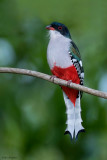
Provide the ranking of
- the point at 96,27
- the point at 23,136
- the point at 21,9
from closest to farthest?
the point at 21,9, the point at 96,27, the point at 23,136

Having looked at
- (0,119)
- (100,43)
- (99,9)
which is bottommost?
(0,119)

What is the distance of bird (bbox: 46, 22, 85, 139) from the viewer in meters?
3.90

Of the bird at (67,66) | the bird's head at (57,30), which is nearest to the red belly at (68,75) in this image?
the bird at (67,66)

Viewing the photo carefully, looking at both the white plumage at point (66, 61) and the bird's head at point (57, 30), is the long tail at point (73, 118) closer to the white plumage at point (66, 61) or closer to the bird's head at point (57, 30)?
the white plumage at point (66, 61)

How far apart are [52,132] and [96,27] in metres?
1.47

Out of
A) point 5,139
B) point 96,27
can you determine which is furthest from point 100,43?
point 5,139

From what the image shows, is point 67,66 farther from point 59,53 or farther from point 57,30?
point 57,30

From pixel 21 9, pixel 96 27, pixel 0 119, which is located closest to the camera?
pixel 21 9

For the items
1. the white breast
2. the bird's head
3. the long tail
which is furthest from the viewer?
the bird's head

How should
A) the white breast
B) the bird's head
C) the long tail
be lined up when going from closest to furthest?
the long tail, the white breast, the bird's head

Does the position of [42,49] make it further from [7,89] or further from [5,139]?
[5,139]

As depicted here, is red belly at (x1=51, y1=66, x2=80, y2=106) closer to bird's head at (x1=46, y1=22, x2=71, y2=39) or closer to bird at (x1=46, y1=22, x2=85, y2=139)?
bird at (x1=46, y1=22, x2=85, y2=139)

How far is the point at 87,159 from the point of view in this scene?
4.41 m

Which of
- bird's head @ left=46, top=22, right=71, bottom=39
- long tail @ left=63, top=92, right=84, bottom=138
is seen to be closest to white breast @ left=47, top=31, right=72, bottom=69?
bird's head @ left=46, top=22, right=71, bottom=39
